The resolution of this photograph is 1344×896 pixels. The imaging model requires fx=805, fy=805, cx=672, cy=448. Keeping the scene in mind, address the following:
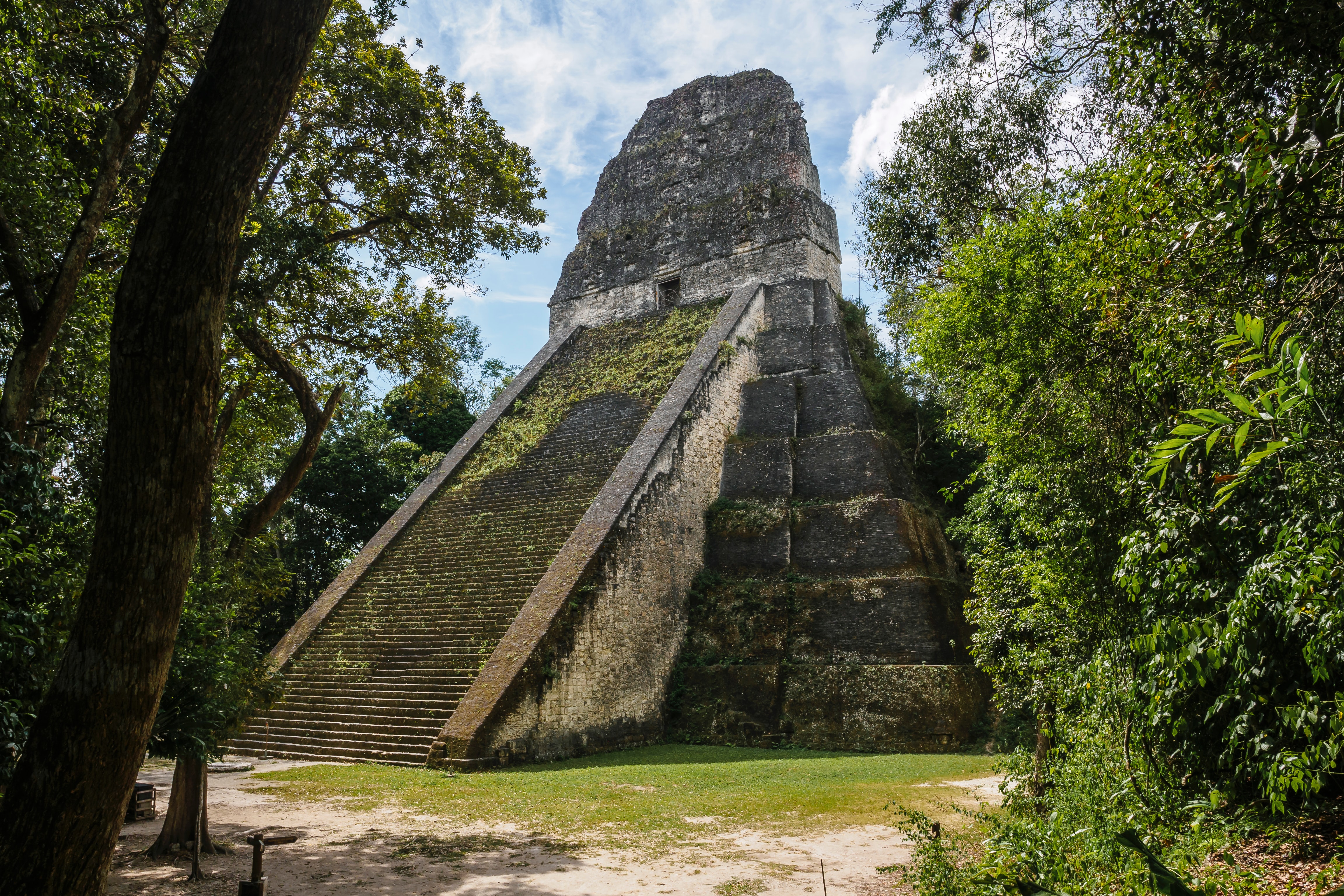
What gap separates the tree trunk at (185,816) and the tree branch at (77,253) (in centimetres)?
240

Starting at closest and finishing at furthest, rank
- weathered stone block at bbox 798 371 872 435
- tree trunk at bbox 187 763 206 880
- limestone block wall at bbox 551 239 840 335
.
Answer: tree trunk at bbox 187 763 206 880
weathered stone block at bbox 798 371 872 435
limestone block wall at bbox 551 239 840 335

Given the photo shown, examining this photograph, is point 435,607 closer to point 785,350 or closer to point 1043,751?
point 1043,751

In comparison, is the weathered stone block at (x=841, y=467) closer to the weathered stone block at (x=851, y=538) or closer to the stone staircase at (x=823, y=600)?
the stone staircase at (x=823, y=600)

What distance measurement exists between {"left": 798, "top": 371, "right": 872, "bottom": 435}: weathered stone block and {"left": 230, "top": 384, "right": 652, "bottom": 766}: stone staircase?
303 cm

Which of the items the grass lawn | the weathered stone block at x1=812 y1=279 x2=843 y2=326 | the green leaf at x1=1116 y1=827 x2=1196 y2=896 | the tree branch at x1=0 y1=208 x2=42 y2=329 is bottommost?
the grass lawn

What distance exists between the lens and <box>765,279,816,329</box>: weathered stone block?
17.3 metres

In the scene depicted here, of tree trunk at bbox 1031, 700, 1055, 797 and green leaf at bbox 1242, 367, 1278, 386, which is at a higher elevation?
green leaf at bbox 1242, 367, 1278, 386

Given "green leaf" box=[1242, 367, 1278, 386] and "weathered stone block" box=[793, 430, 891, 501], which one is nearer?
"green leaf" box=[1242, 367, 1278, 386]

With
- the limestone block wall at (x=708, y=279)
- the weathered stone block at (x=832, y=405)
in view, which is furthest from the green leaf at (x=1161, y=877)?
the limestone block wall at (x=708, y=279)

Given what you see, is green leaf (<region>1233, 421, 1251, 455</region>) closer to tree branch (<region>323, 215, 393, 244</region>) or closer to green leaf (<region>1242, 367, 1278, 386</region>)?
green leaf (<region>1242, 367, 1278, 386</region>)

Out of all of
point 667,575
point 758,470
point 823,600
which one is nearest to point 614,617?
point 667,575

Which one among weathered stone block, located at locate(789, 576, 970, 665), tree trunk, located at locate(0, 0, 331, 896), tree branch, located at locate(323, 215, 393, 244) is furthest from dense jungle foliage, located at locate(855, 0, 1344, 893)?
tree branch, located at locate(323, 215, 393, 244)

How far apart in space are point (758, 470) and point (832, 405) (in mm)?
2147

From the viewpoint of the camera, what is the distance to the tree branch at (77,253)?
491 centimetres
